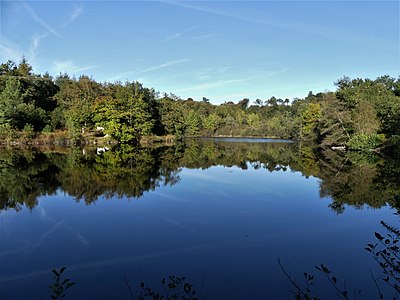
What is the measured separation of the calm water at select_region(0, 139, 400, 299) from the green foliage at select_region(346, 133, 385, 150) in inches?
865

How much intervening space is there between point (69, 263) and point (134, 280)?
158 centimetres

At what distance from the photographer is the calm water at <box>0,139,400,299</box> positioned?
6.31 m

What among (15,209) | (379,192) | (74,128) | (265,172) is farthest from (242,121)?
(15,209)

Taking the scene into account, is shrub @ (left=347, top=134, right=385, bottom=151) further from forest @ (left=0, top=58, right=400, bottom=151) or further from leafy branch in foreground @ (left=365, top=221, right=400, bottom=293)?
leafy branch in foreground @ (left=365, top=221, right=400, bottom=293)

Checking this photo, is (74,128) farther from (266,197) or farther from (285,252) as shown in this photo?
(285,252)

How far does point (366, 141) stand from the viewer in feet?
129

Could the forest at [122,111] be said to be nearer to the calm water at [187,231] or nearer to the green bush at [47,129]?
the green bush at [47,129]

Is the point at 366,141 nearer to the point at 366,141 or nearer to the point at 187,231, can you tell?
the point at 366,141

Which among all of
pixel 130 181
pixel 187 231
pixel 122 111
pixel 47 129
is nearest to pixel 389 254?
pixel 187 231

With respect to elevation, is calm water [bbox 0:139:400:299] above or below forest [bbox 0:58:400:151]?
below

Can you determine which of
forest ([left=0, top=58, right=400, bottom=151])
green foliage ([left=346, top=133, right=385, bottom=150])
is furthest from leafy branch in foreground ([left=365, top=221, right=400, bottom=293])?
green foliage ([left=346, top=133, right=385, bottom=150])

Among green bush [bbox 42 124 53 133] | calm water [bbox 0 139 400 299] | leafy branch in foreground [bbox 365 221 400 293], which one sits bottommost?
calm water [bbox 0 139 400 299]

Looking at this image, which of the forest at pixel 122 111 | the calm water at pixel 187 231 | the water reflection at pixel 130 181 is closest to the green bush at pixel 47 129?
the forest at pixel 122 111

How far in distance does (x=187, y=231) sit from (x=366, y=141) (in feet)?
116
